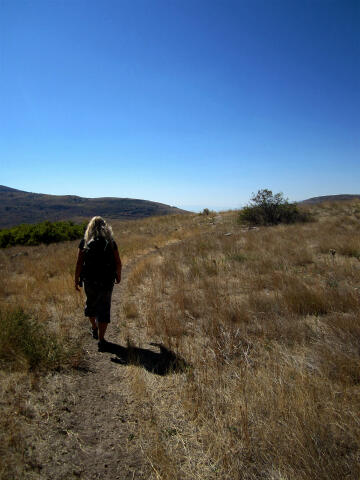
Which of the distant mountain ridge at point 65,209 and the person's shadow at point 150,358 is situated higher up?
the distant mountain ridge at point 65,209

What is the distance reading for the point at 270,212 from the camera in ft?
67.2

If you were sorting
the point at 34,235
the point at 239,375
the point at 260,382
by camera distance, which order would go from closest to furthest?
the point at 260,382 → the point at 239,375 → the point at 34,235

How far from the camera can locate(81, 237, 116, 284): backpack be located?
4254 mm

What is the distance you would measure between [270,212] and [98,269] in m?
18.5

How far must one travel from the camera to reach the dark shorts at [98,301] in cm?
432

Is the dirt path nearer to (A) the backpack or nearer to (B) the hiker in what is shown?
(B) the hiker

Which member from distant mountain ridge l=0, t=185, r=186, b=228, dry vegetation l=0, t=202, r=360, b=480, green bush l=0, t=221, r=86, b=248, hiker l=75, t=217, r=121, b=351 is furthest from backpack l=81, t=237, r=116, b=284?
distant mountain ridge l=0, t=185, r=186, b=228

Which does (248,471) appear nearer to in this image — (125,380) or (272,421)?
(272,421)

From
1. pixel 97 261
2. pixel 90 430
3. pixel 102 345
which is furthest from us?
pixel 97 261

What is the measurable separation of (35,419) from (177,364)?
1712 mm

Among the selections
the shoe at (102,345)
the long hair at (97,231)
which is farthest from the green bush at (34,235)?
the shoe at (102,345)

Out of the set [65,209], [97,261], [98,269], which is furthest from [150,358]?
[65,209]

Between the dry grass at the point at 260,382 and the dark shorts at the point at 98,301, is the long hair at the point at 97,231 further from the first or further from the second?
the dry grass at the point at 260,382

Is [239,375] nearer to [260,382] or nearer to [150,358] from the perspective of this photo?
[260,382]
